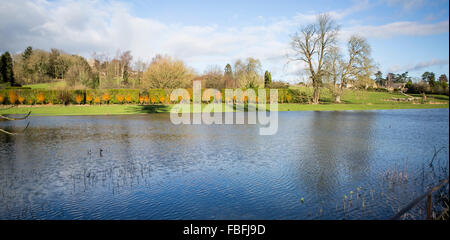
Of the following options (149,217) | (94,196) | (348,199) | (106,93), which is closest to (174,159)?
(94,196)

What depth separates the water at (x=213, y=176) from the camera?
5.50 meters

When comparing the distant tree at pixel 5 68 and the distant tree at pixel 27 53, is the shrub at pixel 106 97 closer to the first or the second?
the distant tree at pixel 5 68

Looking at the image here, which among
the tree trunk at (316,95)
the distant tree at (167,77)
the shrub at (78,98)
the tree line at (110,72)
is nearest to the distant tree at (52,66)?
the tree line at (110,72)

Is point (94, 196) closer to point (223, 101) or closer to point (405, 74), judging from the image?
point (223, 101)

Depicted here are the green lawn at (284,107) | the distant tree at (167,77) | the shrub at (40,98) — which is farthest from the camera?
the distant tree at (167,77)

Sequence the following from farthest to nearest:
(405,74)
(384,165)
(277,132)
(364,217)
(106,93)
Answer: (405,74)
(106,93)
(277,132)
(384,165)
(364,217)

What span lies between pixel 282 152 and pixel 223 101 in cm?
2637

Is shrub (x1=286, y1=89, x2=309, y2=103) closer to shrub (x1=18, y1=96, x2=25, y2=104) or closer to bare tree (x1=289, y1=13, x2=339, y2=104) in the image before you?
bare tree (x1=289, y1=13, x2=339, y2=104)

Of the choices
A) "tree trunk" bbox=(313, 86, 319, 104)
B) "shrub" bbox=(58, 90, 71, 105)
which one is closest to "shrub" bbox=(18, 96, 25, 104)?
"shrub" bbox=(58, 90, 71, 105)

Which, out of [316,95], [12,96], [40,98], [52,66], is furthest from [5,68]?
[316,95]

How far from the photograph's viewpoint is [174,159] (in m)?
9.26

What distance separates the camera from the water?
18.1 feet

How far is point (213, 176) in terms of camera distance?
7461mm

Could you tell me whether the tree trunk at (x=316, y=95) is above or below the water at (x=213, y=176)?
above
